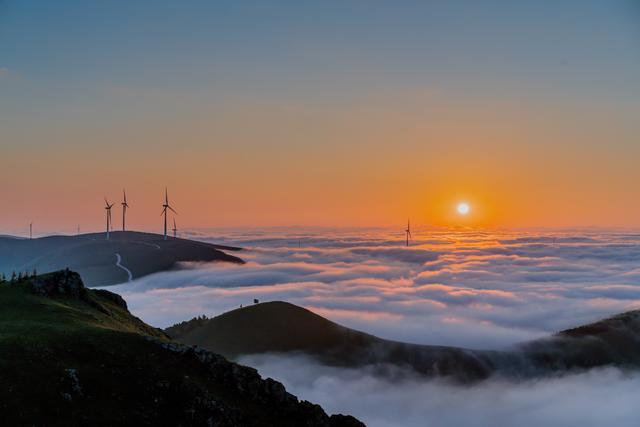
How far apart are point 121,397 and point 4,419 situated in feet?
26.1

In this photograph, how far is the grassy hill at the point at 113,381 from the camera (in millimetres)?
36812

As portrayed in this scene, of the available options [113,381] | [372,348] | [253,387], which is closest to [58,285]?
[113,381]

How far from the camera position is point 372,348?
156125 mm

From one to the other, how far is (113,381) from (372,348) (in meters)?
123

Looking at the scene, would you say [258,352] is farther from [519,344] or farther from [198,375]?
[198,375]

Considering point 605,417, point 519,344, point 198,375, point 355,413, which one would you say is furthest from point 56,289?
point 519,344

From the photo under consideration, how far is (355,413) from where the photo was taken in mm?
127750

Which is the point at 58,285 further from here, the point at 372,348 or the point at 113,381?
the point at 372,348

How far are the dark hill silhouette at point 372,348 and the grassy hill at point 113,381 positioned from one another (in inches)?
3981

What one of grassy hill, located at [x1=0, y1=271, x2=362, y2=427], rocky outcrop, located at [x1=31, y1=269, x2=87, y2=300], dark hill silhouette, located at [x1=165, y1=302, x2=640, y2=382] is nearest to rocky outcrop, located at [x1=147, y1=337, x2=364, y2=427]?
grassy hill, located at [x1=0, y1=271, x2=362, y2=427]

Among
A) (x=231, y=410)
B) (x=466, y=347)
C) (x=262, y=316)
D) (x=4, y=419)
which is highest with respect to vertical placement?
(x=4, y=419)

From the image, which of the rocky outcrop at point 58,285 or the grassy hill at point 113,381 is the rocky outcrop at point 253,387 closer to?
the grassy hill at point 113,381

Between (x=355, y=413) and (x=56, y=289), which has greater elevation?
(x=56, y=289)

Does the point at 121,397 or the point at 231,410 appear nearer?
the point at 121,397
